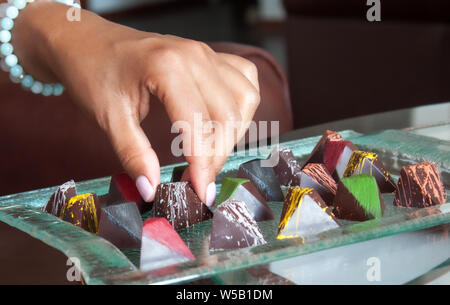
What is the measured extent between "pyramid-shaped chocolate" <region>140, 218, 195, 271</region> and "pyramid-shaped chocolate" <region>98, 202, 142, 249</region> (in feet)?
0.12

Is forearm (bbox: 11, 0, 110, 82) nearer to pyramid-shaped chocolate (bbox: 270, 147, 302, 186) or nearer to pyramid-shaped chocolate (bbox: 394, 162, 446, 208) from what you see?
pyramid-shaped chocolate (bbox: 270, 147, 302, 186)

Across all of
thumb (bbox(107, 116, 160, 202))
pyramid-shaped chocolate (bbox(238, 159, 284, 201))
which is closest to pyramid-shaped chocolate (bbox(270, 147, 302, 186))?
pyramid-shaped chocolate (bbox(238, 159, 284, 201))

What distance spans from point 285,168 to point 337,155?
48 mm

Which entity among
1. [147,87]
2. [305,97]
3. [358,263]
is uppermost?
[147,87]

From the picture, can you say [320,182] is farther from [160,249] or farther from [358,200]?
[160,249]

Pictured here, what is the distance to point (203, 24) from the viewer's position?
4.98 meters

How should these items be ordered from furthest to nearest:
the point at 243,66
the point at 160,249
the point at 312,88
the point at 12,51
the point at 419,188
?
the point at 312,88 < the point at 12,51 < the point at 243,66 < the point at 419,188 < the point at 160,249

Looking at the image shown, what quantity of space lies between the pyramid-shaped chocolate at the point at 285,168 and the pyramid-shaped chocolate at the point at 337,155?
29mm

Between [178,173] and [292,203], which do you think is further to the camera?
[178,173]

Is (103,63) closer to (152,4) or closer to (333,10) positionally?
(333,10)

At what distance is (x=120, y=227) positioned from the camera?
1.44 ft

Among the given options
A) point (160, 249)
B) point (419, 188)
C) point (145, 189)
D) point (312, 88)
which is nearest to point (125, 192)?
point (145, 189)

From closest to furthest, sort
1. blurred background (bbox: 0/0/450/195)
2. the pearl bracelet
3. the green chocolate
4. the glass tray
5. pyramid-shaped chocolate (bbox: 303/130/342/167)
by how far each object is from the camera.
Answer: the glass tray
the green chocolate
pyramid-shaped chocolate (bbox: 303/130/342/167)
the pearl bracelet
blurred background (bbox: 0/0/450/195)

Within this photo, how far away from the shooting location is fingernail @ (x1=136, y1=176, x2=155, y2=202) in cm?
50
